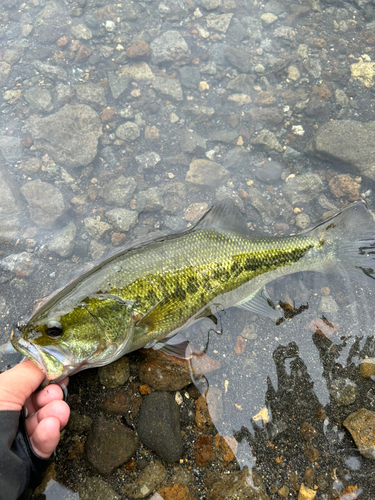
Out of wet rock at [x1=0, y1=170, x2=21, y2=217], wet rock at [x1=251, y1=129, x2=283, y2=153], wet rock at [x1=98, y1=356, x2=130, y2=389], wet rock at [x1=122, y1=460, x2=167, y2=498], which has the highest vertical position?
wet rock at [x1=0, y1=170, x2=21, y2=217]

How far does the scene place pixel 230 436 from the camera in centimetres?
323

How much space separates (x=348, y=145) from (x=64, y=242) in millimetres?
4589

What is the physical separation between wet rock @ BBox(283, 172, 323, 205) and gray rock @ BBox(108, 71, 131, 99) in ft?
11.3

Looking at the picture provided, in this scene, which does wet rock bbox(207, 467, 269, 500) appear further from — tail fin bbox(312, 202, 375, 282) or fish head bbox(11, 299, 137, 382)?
tail fin bbox(312, 202, 375, 282)

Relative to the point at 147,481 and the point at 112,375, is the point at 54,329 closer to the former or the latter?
the point at 112,375

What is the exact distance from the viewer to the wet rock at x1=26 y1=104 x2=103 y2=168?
513cm

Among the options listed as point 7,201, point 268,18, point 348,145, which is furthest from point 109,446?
point 268,18

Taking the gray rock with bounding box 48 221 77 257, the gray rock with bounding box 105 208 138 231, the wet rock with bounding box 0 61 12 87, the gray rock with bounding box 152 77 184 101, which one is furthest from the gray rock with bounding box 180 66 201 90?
the gray rock with bounding box 48 221 77 257

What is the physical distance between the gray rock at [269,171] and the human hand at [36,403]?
4036mm

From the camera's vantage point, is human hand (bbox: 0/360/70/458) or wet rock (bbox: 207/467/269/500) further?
wet rock (bbox: 207/467/269/500)

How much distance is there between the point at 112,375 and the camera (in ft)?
10.8

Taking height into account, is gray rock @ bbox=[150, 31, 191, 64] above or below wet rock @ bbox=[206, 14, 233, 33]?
below

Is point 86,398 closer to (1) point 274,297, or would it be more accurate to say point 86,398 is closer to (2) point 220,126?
(1) point 274,297

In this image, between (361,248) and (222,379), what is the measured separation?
2.24m
